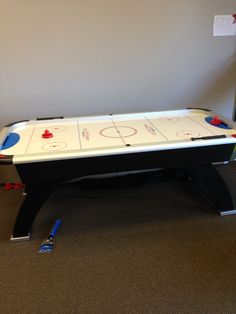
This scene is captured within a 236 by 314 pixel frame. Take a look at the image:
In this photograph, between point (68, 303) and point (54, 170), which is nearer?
point (68, 303)

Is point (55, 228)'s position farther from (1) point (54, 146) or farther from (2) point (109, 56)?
(2) point (109, 56)

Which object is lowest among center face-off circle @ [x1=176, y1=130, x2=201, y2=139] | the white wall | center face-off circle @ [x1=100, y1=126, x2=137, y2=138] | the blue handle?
the blue handle

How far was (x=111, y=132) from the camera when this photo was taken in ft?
5.98

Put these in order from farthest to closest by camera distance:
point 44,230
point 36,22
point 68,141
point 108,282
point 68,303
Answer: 1. point 36,22
2. point 44,230
3. point 68,141
4. point 108,282
5. point 68,303

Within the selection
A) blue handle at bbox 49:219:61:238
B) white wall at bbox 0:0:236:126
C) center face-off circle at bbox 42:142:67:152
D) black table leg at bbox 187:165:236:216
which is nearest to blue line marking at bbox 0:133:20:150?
center face-off circle at bbox 42:142:67:152

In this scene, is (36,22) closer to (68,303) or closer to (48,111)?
(48,111)

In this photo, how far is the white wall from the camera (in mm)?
2064

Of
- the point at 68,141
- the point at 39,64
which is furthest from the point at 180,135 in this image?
the point at 39,64

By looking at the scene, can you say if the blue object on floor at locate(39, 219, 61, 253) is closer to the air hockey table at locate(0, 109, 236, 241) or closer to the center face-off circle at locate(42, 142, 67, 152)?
the air hockey table at locate(0, 109, 236, 241)

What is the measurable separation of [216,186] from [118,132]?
2.63 feet

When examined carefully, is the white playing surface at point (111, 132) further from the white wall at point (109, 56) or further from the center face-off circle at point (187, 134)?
the white wall at point (109, 56)

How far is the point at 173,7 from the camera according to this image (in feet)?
7.13

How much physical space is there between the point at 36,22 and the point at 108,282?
6.28 ft

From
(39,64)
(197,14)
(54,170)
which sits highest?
(197,14)
